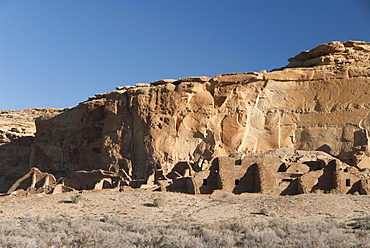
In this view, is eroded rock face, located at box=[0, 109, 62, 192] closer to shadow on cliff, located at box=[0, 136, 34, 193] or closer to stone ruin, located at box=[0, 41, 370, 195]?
shadow on cliff, located at box=[0, 136, 34, 193]

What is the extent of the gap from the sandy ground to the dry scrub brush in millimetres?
1619

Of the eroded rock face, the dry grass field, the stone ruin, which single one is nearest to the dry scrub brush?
the dry grass field

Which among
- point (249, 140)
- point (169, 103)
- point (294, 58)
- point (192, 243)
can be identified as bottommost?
point (192, 243)

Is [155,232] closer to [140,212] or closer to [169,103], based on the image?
[140,212]

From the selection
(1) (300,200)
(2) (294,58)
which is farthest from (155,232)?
(2) (294,58)

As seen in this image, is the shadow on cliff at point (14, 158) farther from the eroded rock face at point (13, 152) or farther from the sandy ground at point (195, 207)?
the sandy ground at point (195, 207)

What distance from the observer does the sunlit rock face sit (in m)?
47.6

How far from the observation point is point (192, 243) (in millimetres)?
19359

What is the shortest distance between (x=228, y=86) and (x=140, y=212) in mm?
25146

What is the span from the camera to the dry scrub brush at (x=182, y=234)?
19.4 metres

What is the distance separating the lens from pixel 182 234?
67.7 feet

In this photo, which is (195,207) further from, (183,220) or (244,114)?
(244,114)

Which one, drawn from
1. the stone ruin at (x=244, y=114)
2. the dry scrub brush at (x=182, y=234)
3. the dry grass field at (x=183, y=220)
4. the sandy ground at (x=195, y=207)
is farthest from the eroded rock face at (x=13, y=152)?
the dry scrub brush at (x=182, y=234)

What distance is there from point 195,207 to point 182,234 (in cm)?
581
